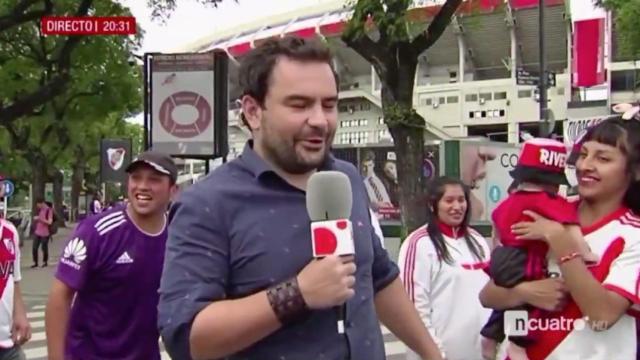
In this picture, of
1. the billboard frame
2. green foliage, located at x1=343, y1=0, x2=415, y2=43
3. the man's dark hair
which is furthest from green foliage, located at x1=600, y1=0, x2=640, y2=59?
the man's dark hair

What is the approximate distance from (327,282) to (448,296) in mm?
2972

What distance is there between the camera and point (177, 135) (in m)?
11.5

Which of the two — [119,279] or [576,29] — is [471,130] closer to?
[576,29]

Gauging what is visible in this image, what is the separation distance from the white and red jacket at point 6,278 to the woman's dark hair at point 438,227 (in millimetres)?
2475

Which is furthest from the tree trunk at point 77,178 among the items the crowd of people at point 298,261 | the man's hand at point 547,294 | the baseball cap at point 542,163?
the man's hand at point 547,294

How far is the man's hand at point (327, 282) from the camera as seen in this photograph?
2160 millimetres

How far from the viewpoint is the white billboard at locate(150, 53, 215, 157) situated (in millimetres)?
11438

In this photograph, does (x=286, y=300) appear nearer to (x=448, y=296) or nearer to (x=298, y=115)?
(x=298, y=115)

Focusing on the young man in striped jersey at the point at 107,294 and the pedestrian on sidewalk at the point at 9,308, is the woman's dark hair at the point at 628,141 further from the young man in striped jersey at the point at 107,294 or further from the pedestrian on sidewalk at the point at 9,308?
the pedestrian on sidewalk at the point at 9,308

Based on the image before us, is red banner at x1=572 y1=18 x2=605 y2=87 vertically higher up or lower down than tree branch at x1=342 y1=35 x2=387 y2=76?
higher up

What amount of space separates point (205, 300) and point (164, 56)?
974cm

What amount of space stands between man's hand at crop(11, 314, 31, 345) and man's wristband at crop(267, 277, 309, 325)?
3662mm

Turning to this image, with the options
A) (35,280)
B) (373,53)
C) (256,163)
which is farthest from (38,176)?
(256,163)

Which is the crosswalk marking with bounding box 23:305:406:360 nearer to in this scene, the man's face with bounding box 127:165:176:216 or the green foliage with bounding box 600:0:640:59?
the man's face with bounding box 127:165:176:216
